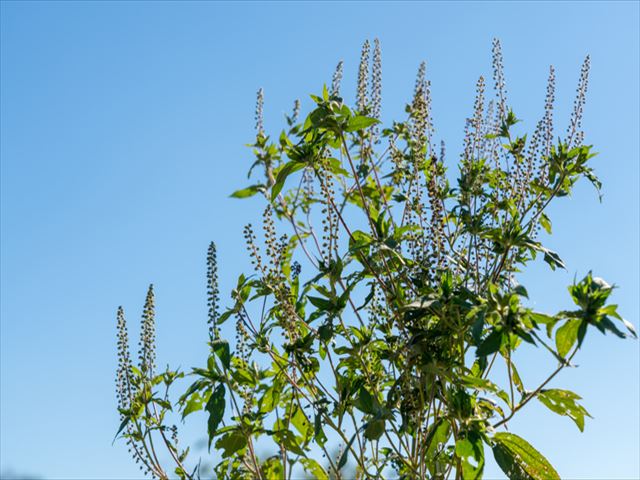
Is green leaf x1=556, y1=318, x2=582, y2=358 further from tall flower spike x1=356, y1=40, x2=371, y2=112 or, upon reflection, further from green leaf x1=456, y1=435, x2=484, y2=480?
tall flower spike x1=356, y1=40, x2=371, y2=112

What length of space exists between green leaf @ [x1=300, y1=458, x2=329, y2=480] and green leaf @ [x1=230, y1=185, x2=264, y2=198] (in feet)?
4.13

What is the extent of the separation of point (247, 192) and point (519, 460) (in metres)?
1.61

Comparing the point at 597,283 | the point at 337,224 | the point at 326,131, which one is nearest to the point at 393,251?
the point at 337,224

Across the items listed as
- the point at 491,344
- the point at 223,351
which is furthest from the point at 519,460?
the point at 223,351

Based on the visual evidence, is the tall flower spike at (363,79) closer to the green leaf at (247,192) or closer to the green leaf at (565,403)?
the green leaf at (247,192)

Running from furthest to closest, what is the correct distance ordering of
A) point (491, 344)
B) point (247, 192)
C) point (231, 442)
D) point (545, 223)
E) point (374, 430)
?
point (545, 223)
point (231, 442)
point (247, 192)
point (374, 430)
point (491, 344)

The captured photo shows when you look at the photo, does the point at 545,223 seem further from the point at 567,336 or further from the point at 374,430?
the point at 374,430

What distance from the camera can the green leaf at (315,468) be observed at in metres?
3.71

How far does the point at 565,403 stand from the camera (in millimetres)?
3301

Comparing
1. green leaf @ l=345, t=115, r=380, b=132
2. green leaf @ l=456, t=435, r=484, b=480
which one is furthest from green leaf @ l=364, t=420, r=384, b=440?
green leaf @ l=345, t=115, r=380, b=132

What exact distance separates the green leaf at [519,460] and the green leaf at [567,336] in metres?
0.52

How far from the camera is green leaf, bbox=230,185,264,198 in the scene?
337cm

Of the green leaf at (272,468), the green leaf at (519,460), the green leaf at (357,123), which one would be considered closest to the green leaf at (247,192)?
the green leaf at (357,123)

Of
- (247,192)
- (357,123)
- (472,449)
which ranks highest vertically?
(357,123)
